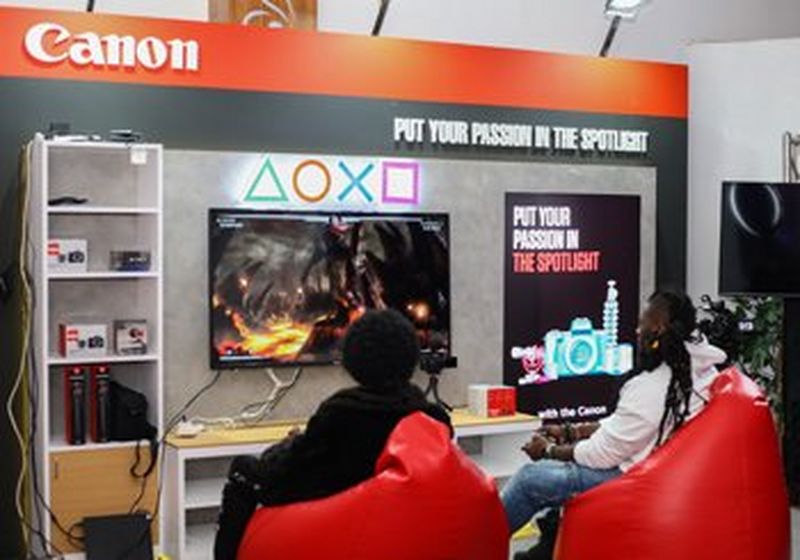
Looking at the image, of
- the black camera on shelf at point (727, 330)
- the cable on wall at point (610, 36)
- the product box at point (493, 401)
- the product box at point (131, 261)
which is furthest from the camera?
the cable on wall at point (610, 36)

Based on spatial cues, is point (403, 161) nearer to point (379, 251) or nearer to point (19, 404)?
point (379, 251)

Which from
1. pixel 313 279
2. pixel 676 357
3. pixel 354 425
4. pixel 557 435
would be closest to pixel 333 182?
pixel 313 279

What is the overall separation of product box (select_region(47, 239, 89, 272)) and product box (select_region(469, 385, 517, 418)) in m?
2.17

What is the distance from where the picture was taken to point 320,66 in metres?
6.20

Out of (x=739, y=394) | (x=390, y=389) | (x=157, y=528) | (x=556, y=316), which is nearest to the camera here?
(x=390, y=389)

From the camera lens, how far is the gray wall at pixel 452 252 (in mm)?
5840

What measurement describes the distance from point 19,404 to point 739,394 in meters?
3.35

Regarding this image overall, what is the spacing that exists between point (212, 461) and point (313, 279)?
107cm

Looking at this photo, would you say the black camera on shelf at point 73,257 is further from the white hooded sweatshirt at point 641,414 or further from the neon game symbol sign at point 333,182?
the white hooded sweatshirt at point 641,414

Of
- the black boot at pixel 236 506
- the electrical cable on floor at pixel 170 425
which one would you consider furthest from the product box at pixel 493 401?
the black boot at pixel 236 506

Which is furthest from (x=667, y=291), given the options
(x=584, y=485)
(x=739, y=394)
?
(x=584, y=485)

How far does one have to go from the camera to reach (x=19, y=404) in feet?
18.4

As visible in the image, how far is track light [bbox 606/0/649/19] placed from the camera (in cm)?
691

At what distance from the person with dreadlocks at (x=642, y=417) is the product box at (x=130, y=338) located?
6.32 ft
